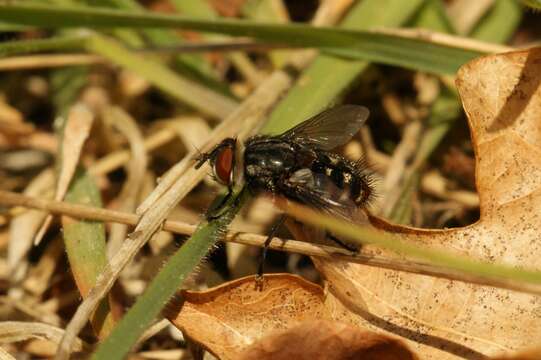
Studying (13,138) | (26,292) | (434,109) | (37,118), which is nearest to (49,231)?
(26,292)

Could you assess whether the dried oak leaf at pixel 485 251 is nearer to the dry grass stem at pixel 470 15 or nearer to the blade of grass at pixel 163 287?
the blade of grass at pixel 163 287

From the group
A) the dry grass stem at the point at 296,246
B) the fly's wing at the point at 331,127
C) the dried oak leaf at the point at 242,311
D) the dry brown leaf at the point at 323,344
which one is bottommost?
the dry brown leaf at the point at 323,344

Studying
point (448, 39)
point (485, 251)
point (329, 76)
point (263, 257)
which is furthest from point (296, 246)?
point (448, 39)

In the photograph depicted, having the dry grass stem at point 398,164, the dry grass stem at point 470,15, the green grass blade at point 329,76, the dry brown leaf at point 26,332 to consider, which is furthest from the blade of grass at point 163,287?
the dry grass stem at point 470,15

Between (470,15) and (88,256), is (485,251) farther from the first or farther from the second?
(470,15)

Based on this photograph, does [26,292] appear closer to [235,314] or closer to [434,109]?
[235,314]
